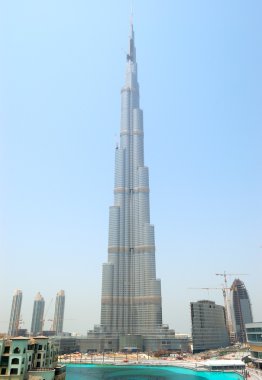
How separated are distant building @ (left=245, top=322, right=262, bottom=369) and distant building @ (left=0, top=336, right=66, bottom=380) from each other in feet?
289

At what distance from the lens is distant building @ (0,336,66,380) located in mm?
86375

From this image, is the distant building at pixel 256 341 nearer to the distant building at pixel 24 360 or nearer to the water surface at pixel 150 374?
the water surface at pixel 150 374

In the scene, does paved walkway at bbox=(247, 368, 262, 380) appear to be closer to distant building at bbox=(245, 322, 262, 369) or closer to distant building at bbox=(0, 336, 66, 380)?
distant building at bbox=(245, 322, 262, 369)

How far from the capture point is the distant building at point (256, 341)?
454ft

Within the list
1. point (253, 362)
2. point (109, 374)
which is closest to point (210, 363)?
point (253, 362)

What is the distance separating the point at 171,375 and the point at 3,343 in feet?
278

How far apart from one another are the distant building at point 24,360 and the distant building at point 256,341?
289 ft

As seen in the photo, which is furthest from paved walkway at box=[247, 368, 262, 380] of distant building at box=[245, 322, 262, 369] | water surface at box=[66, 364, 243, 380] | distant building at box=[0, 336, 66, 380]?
distant building at box=[0, 336, 66, 380]

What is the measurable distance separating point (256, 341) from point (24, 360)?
103 metres

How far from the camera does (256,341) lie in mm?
141500

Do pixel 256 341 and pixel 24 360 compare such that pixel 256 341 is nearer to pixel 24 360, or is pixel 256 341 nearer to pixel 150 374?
pixel 150 374

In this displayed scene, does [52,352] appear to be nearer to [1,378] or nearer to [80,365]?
[1,378]

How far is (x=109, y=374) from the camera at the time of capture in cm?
14488

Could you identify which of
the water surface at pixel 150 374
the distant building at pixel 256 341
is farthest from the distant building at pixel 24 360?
the distant building at pixel 256 341
